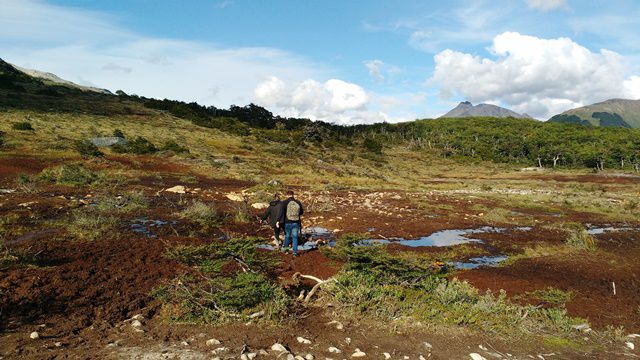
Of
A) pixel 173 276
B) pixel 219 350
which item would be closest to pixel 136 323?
pixel 219 350

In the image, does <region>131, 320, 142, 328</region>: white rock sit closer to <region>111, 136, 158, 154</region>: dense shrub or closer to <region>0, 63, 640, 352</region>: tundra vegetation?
<region>0, 63, 640, 352</region>: tundra vegetation

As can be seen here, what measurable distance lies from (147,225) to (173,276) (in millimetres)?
6056

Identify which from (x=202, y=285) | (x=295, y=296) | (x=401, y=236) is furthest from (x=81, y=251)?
(x=401, y=236)

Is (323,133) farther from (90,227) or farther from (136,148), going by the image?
(90,227)

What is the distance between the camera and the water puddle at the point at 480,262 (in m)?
12.6

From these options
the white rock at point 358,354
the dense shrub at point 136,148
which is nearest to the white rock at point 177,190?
the dense shrub at point 136,148

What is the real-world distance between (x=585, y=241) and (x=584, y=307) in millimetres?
7494

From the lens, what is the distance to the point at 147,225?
14430mm

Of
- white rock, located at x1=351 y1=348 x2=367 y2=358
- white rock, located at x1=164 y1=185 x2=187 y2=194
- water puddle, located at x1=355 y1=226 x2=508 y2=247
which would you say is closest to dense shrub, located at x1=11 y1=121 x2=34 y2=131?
white rock, located at x1=164 y1=185 x2=187 y2=194

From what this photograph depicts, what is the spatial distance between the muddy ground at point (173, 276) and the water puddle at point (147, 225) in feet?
1.02

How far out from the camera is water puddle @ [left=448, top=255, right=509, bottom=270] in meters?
12.6

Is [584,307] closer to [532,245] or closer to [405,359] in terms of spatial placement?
[405,359]

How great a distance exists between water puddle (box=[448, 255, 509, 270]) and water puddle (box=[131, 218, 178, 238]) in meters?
9.61

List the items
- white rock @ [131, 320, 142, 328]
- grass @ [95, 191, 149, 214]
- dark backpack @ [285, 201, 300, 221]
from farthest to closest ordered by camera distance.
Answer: grass @ [95, 191, 149, 214] → dark backpack @ [285, 201, 300, 221] → white rock @ [131, 320, 142, 328]
